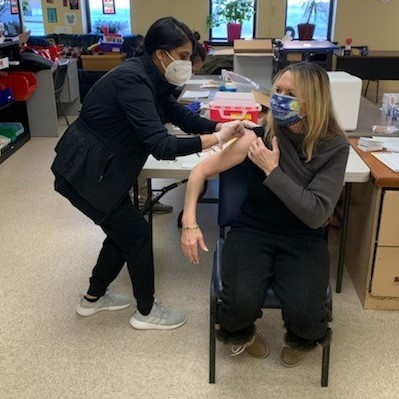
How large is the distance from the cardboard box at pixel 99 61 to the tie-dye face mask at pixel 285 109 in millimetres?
5063

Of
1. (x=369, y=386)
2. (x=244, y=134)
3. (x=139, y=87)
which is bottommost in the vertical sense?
(x=369, y=386)

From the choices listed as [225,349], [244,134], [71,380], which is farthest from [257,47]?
[71,380]

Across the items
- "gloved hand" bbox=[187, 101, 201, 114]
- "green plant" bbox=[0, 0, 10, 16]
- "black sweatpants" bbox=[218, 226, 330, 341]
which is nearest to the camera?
"black sweatpants" bbox=[218, 226, 330, 341]

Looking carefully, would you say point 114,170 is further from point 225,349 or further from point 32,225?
point 32,225

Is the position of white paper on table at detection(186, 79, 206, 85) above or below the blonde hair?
below

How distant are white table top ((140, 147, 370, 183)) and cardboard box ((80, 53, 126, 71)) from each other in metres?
4.66

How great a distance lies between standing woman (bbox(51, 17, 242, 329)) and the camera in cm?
167

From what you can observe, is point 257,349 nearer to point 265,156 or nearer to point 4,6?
point 265,156

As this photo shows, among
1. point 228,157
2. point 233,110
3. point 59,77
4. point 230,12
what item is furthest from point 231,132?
point 230,12

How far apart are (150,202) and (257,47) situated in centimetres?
207

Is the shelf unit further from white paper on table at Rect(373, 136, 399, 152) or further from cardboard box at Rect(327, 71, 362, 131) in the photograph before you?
white paper on table at Rect(373, 136, 399, 152)

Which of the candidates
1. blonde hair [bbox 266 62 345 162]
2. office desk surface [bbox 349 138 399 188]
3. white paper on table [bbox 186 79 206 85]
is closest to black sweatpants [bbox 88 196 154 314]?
blonde hair [bbox 266 62 345 162]

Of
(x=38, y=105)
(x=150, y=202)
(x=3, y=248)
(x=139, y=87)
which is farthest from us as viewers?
(x=38, y=105)

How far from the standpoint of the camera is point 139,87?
1.67 metres
